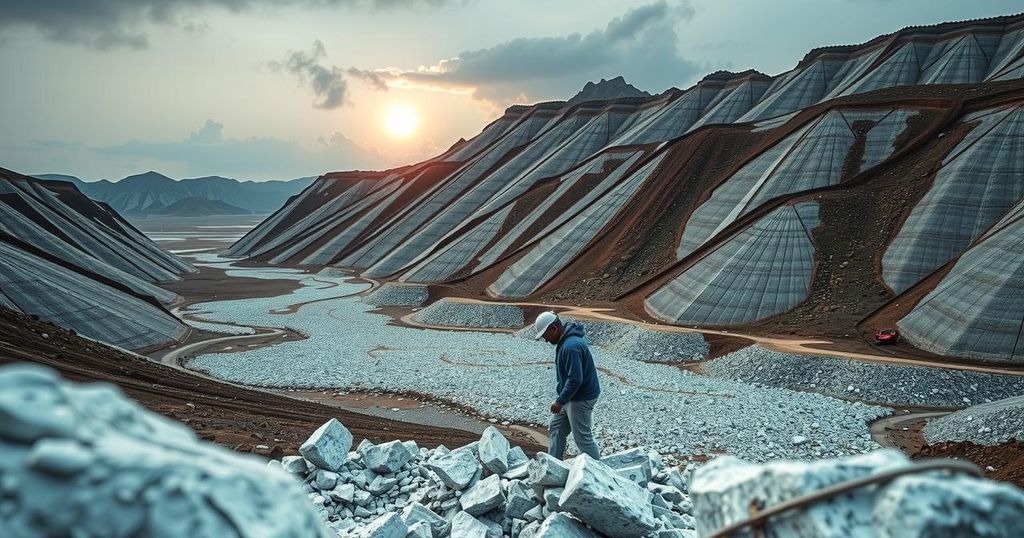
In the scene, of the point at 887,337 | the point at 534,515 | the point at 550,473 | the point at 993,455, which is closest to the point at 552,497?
the point at 550,473

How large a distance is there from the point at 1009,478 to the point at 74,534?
1374cm

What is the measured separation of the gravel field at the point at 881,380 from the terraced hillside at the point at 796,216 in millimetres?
2759

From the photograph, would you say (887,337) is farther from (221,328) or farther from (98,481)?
(221,328)

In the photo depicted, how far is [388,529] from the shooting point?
592cm

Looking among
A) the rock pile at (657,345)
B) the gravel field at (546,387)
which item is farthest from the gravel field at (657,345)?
the gravel field at (546,387)

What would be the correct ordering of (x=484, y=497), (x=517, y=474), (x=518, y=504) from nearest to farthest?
(x=518, y=504) < (x=484, y=497) < (x=517, y=474)

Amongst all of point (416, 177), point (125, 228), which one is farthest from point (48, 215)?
point (416, 177)

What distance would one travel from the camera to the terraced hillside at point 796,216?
28.3 meters

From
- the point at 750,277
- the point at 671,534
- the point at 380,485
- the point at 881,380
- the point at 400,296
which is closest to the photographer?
the point at 671,534

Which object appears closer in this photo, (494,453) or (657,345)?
(494,453)

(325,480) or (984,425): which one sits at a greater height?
(325,480)

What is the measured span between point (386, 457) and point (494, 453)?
151cm

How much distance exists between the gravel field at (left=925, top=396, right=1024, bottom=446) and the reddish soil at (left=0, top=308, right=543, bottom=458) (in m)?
10.9

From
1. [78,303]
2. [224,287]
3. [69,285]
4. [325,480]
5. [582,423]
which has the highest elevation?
[582,423]
